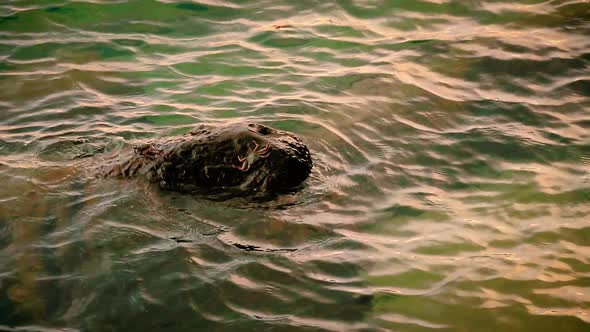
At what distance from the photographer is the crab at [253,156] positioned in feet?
18.6

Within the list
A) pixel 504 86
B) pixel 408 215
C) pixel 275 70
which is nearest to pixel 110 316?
pixel 408 215

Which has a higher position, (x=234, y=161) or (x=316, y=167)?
(x=234, y=161)

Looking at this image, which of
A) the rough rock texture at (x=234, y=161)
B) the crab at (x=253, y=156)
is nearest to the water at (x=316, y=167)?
the rough rock texture at (x=234, y=161)

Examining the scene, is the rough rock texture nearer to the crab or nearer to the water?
the crab

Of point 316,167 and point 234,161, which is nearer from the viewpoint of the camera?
point 234,161

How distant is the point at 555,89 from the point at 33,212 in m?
5.99

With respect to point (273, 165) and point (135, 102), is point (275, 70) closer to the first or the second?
point (135, 102)

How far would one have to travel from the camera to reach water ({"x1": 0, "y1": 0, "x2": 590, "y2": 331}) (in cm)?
468

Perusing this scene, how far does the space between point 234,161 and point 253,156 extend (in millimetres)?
183

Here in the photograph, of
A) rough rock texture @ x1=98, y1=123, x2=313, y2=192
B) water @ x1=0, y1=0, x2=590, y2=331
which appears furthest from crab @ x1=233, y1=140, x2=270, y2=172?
water @ x1=0, y1=0, x2=590, y2=331

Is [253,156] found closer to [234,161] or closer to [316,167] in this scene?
[234,161]

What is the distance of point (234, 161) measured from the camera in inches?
226

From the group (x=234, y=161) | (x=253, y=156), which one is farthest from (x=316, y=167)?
(x=234, y=161)

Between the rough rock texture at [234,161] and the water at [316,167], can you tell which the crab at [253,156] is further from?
the water at [316,167]
